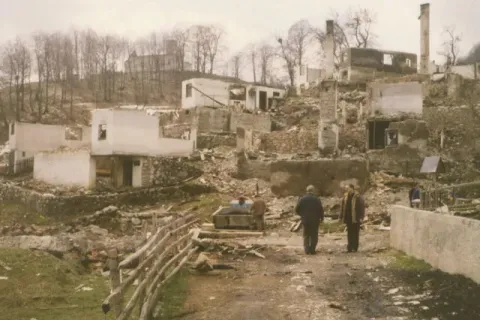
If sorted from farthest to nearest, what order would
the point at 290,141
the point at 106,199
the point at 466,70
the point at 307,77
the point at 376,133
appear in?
the point at 307,77 < the point at 466,70 < the point at 290,141 < the point at 376,133 < the point at 106,199

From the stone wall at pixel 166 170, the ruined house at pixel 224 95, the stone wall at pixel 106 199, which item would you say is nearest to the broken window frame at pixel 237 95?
the ruined house at pixel 224 95

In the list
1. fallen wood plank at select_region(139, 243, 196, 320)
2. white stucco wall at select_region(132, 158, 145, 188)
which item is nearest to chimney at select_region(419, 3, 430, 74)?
white stucco wall at select_region(132, 158, 145, 188)

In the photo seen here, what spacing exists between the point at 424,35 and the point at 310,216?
3683 centimetres

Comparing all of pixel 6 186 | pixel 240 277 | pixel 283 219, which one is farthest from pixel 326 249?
pixel 6 186

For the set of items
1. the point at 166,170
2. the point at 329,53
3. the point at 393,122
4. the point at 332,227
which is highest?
the point at 329,53

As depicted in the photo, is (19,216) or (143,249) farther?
(19,216)

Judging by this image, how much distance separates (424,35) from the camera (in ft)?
144

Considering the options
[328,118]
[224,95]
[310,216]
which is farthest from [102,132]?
[310,216]

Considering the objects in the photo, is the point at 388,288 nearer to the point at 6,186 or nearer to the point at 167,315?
the point at 167,315

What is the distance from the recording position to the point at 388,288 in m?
7.83

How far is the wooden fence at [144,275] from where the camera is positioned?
582 centimetres

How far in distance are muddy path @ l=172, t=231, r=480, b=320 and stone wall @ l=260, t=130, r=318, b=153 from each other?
78.3 feet

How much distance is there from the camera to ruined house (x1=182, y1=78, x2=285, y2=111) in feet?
152

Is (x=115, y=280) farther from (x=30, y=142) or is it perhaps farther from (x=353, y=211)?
(x=30, y=142)
